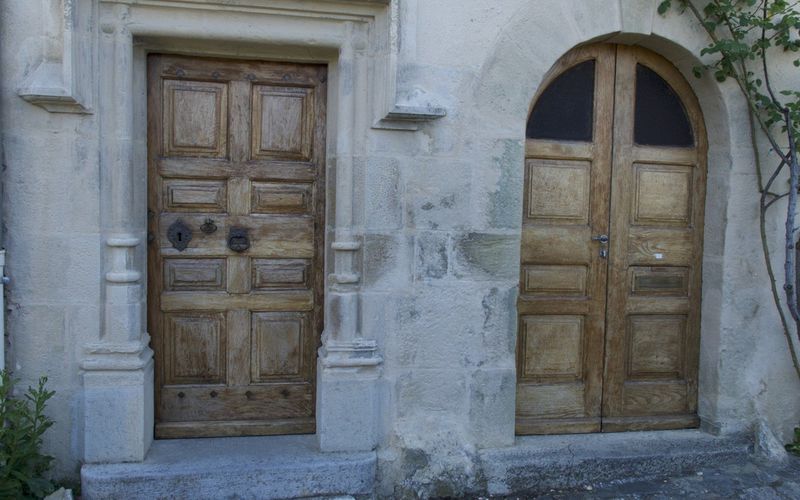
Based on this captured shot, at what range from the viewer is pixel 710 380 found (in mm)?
3943

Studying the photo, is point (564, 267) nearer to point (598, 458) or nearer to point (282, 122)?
point (598, 458)

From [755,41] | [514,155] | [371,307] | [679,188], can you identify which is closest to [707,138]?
[679,188]

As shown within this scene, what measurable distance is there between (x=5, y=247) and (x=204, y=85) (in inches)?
49.0

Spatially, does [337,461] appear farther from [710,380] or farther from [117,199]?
[710,380]

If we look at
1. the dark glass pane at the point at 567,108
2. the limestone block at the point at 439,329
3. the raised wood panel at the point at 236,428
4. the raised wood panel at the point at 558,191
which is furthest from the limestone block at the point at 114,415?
the dark glass pane at the point at 567,108

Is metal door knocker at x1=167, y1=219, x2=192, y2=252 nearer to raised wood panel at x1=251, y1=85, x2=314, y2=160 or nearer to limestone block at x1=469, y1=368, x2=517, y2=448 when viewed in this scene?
raised wood panel at x1=251, y1=85, x2=314, y2=160

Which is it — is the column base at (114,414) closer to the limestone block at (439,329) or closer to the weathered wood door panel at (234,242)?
the weathered wood door panel at (234,242)

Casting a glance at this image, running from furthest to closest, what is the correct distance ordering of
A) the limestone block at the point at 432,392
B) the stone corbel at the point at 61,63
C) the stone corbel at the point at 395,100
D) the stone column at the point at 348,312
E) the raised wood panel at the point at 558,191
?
1. the raised wood panel at the point at 558,191
2. the limestone block at the point at 432,392
3. the stone column at the point at 348,312
4. the stone corbel at the point at 395,100
5. the stone corbel at the point at 61,63

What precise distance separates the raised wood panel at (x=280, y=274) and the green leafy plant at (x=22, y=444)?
1124 millimetres

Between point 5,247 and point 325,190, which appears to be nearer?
point 5,247

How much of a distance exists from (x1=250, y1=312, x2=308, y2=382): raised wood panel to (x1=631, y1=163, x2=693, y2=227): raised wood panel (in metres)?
2.06

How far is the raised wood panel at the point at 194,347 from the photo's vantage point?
11.6 feet

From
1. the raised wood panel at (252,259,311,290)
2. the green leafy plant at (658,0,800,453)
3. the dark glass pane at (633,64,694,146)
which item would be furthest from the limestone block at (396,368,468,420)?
the green leafy plant at (658,0,800,453)

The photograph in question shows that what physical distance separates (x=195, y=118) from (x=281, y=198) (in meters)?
0.61
